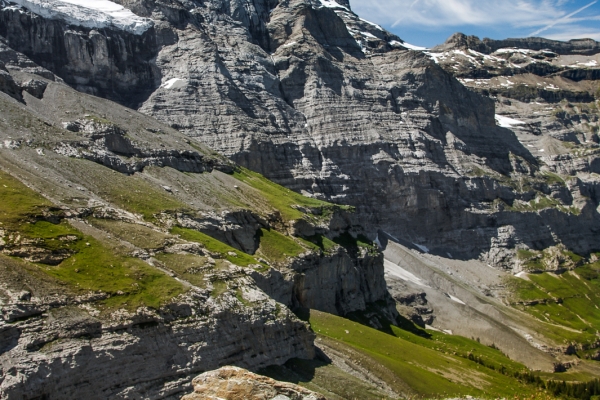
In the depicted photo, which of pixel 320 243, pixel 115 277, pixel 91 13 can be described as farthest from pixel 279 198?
pixel 91 13

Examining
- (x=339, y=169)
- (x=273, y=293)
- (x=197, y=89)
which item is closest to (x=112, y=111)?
(x=197, y=89)

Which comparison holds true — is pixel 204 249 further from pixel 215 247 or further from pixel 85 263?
pixel 85 263

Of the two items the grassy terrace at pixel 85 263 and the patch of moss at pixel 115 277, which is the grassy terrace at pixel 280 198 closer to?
the grassy terrace at pixel 85 263

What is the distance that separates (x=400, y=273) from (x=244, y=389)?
14803 centimetres

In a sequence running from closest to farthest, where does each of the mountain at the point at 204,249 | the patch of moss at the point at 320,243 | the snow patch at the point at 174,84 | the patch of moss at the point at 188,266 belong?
the mountain at the point at 204,249
the patch of moss at the point at 188,266
the patch of moss at the point at 320,243
the snow patch at the point at 174,84

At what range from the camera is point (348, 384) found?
58.2 m

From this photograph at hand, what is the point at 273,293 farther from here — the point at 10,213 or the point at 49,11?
the point at 49,11

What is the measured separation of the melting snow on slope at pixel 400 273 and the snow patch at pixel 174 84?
83.6 meters

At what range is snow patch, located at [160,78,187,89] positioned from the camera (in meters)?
172

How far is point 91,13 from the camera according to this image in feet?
559

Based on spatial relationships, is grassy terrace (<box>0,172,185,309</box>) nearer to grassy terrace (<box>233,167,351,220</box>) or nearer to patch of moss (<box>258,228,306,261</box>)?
patch of moss (<box>258,228,306,261</box>)

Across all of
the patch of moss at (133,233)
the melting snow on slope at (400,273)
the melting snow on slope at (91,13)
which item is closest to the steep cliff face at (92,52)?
the melting snow on slope at (91,13)

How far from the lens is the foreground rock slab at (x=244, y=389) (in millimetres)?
19625

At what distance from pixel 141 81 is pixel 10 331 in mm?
147234
